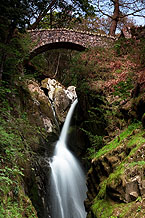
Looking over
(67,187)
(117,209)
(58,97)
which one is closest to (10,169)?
(117,209)

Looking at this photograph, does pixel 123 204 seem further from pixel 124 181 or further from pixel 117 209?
pixel 124 181

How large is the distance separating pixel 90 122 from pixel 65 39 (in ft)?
19.4

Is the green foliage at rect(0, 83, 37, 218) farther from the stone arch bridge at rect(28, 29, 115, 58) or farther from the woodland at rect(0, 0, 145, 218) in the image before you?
the stone arch bridge at rect(28, 29, 115, 58)

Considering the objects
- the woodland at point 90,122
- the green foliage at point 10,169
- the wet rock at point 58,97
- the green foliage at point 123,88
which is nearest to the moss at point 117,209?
the woodland at point 90,122

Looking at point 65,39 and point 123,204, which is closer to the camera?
point 123,204

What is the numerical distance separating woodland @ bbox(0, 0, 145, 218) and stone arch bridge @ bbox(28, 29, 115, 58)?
71 centimetres

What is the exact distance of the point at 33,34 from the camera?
1140cm

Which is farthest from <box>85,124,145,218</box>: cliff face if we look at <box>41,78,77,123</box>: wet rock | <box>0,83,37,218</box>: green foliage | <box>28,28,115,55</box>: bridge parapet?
<box>41,78,77,123</box>: wet rock

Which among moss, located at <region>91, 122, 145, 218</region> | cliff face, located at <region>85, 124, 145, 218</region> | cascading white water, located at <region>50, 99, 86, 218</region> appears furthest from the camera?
cascading white water, located at <region>50, 99, 86, 218</region>

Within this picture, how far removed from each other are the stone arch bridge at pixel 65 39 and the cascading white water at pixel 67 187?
6.58m

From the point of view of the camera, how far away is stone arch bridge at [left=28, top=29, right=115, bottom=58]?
11.4 meters

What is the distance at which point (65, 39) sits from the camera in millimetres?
11508

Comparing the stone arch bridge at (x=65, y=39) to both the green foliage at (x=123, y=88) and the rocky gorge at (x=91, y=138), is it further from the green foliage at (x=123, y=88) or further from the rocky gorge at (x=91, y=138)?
the green foliage at (x=123, y=88)

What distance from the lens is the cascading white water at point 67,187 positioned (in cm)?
723
